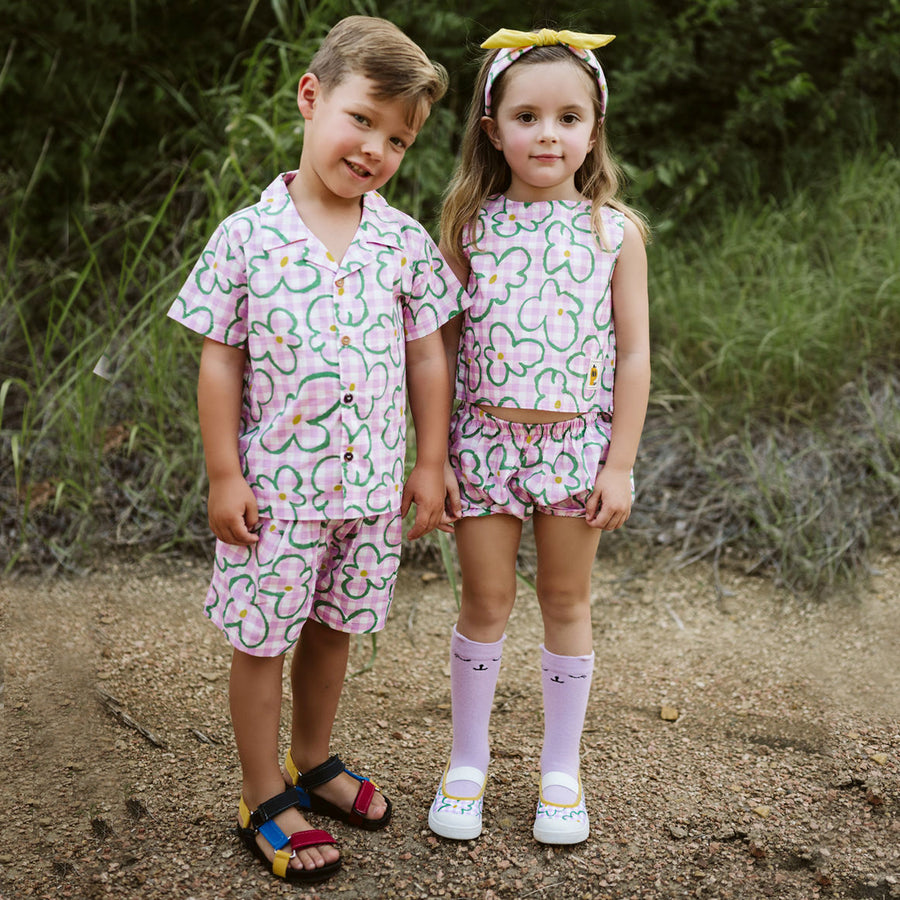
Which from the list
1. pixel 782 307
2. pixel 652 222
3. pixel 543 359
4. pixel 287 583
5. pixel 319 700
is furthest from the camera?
pixel 652 222

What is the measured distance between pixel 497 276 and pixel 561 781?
951mm

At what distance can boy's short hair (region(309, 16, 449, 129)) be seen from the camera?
1.62m

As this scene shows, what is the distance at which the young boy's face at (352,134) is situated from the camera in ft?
5.36

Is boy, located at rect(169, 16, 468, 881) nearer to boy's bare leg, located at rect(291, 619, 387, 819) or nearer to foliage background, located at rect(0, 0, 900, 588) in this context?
boy's bare leg, located at rect(291, 619, 387, 819)

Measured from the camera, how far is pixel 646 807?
204cm

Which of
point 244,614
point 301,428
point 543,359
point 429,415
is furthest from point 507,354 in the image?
point 244,614

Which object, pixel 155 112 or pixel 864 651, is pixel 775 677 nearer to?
pixel 864 651

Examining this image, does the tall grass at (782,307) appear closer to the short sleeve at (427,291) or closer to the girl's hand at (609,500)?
the girl's hand at (609,500)

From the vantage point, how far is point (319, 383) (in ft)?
5.46

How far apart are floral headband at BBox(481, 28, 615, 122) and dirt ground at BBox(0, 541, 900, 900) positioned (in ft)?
4.52

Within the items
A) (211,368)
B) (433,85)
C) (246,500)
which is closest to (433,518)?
(246,500)

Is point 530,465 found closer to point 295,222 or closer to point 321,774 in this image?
point 295,222

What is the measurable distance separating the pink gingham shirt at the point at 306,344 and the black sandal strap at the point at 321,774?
56cm

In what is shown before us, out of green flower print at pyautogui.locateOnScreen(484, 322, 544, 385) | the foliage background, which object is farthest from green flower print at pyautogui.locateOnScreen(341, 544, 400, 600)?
the foliage background
